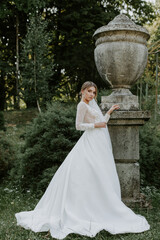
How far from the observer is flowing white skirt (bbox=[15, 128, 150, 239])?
341 cm

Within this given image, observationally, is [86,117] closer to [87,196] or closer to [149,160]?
[87,196]

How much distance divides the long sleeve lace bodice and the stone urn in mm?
480

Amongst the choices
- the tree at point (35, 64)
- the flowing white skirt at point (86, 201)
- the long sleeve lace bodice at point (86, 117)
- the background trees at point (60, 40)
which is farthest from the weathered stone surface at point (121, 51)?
the background trees at point (60, 40)

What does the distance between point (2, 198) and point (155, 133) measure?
3.52 metres

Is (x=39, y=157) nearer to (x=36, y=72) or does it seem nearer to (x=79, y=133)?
(x=79, y=133)

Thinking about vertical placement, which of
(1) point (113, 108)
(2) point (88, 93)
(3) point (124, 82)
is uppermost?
(3) point (124, 82)

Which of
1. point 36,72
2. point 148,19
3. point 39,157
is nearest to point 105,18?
point 148,19

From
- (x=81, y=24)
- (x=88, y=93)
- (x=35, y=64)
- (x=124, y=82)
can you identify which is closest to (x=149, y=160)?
(x=124, y=82)

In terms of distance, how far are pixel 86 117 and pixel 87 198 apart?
1.07 m

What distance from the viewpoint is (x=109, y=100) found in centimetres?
430

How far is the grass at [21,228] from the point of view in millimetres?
3238

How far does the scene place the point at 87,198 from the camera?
3.61 meters

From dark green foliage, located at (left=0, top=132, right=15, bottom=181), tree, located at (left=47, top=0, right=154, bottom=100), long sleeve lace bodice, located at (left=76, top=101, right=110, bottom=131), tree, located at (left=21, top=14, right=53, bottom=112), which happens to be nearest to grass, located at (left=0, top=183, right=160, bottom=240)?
dark green foliage, located at (left=0, top=132, right=15, bottom=181)

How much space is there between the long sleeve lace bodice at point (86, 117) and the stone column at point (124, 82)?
33cm
